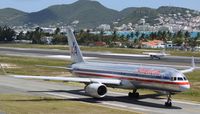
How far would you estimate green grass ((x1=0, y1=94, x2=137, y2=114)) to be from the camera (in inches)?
1444

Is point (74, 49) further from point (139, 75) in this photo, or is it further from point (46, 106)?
point (46, 106)

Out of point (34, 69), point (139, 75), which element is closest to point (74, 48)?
point (139, 75)

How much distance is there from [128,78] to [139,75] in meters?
1.53

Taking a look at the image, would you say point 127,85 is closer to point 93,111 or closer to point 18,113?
point 93,111

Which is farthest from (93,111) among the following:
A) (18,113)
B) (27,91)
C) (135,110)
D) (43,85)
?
(43,85)

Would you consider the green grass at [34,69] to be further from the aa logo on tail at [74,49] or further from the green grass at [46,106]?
the green grass at [46,106]

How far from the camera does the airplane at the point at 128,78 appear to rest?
134 feet

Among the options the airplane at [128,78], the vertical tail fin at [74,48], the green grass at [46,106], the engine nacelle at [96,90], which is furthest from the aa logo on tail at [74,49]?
the engine nacelle at [96,90]

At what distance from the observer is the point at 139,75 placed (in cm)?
4400

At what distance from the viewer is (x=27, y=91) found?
51.9 metres

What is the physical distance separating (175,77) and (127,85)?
631 centimetres

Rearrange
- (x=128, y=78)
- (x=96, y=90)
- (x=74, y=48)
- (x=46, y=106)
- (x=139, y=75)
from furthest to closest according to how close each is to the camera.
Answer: (x=74, y=48)
(x=128, y=78)
(x=139, y=75)
(x=96, y=90)
(x=46, y=106)

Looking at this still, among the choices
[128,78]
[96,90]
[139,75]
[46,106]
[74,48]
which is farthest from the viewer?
[74,48]

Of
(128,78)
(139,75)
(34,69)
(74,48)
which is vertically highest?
(74,48)
